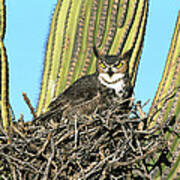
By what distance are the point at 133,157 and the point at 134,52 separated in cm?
180

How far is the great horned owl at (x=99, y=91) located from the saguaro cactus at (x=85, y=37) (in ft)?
2.65

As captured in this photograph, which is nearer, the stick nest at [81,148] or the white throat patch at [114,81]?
the stick nest at [81,148]

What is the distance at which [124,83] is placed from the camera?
6.77 m

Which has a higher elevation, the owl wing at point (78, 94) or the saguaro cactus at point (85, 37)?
the saguaro cactus at point (85, 37)

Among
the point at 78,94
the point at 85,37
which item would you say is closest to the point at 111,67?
the point at 78,94

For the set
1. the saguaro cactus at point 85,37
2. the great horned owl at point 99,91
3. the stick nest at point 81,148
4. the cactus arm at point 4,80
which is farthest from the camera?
the saguaro cactus at point 85,37

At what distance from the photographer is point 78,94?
6.75 m

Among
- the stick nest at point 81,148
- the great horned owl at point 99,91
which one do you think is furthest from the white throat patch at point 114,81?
the stick nest at point 81,148

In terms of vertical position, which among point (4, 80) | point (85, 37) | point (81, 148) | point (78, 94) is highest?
point (85, 37)

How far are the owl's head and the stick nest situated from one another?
59 centimetres

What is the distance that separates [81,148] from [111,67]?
44.5 inches

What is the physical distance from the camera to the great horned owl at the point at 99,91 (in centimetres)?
663

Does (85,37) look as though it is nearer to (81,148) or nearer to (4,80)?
(4,80)

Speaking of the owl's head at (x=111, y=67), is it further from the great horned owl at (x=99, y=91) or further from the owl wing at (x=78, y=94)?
the owl wing at (x=78, y=94)
